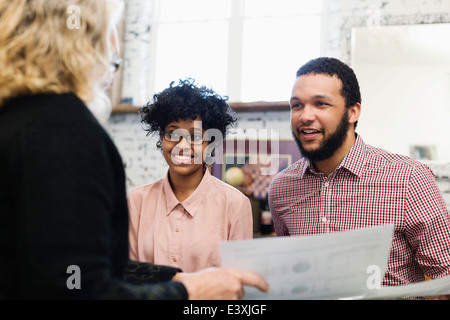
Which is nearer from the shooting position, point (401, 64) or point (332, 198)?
point (332, 198)

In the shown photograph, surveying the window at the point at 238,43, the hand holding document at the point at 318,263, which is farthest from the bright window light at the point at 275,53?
the hand holding document at the point at 318,263

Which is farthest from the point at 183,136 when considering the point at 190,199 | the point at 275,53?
the point at 275,53

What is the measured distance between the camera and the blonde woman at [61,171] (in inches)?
19.9

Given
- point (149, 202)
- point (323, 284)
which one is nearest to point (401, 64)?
point (149, 202)

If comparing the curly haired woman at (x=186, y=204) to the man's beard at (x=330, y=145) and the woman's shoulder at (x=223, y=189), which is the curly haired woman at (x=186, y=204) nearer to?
the woman's shoulder at (x=223, y=189)

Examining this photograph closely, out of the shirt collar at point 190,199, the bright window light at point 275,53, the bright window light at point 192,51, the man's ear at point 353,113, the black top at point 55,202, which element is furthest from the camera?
the bright window light at point 192,51

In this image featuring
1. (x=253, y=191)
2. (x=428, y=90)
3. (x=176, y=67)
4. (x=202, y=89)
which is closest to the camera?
(x=202, y=89)

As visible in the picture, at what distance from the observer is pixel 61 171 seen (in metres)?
0.52

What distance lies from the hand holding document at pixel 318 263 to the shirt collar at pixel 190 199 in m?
0.65

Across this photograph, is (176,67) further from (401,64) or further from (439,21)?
(439,21)

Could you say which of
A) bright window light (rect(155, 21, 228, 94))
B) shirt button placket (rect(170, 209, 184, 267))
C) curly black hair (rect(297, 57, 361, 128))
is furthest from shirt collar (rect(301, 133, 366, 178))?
bright window light (rect(155, 21, 228, 94))

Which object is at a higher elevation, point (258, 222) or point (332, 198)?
point (332, 198)

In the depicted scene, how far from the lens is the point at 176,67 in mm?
3074
